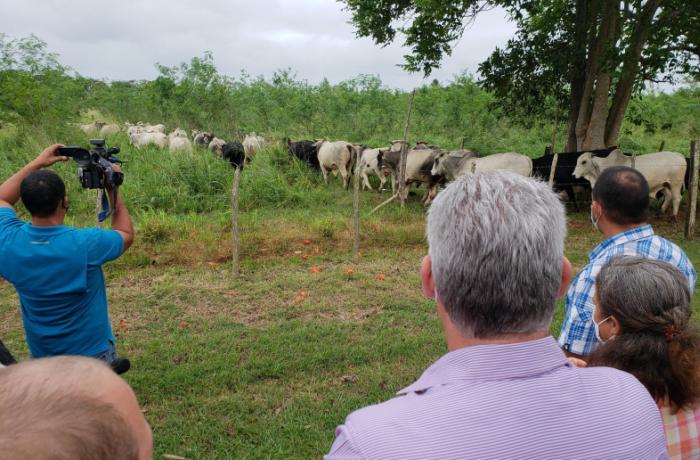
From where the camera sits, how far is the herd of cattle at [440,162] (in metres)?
10.8

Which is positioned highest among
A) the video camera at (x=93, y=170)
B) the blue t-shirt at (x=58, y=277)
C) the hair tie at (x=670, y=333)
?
the video camera at (x=93, y=170)

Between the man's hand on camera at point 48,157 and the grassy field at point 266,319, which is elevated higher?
the man's hand on camera at point 48,157

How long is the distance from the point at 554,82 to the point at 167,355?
11497 millimetres

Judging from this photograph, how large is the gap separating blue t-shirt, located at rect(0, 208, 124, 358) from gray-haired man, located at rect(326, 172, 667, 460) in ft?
7.03

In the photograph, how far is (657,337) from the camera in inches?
69.4

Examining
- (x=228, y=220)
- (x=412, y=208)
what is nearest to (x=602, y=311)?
(x=228, y=220)

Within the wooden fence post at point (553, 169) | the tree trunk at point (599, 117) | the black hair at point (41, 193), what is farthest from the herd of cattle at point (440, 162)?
the black hair at point (41, 193)

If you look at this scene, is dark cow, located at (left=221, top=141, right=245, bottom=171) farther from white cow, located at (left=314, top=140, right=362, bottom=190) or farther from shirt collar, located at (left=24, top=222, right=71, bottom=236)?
shirt collar, located at (left=24, top=222, right=71, bottom=236)

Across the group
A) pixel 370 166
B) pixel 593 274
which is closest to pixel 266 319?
pixel 593 274

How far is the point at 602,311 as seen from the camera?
1.96 metres

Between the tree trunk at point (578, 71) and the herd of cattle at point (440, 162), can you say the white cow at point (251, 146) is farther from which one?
the tree trunk at point (578, 71)

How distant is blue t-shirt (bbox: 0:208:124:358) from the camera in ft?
8.54

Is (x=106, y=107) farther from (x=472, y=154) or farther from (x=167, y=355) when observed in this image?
(x=167, y=355)

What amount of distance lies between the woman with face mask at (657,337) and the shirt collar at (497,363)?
0.80 meters
